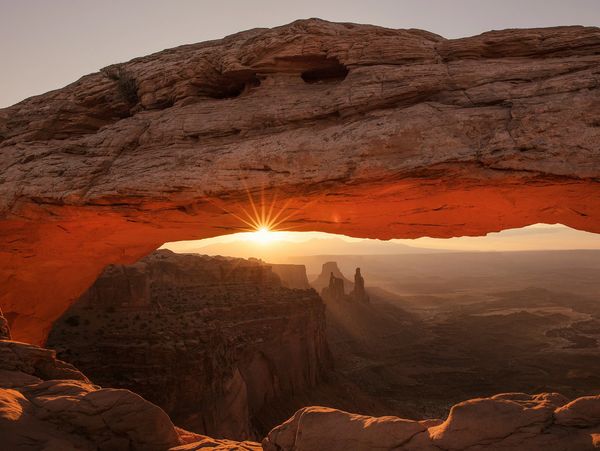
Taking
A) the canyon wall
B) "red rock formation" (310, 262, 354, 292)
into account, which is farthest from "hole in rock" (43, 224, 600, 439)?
"red rock formation" (310, 262, 354, 292)

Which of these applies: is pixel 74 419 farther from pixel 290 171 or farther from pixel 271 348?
pixel 271 348

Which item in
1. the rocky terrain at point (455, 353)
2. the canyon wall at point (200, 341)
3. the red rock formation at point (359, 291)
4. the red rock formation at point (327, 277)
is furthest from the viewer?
the red rock formation at point (327, 277)

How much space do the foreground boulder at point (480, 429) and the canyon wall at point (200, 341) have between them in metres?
14.3

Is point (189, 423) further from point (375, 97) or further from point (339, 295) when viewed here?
point (339, 295)

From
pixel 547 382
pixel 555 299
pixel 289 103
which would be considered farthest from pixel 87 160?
pixel 555 299

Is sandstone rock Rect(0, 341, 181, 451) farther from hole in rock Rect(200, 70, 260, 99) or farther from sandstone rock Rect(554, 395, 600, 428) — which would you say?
hole in rock Rect(200, 70, 260, 99)

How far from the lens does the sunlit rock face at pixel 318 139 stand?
26.3 ft

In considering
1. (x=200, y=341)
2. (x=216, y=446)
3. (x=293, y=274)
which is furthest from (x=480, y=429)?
(x=293, y=274)

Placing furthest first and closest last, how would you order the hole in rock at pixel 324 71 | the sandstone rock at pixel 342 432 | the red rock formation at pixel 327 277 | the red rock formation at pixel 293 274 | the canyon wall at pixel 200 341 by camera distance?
the red rock formation at pixel 327 277 < the red rock formation at pixel 293 274 < the canyon wall at pixel 200 341 < the hole in rock at pixel 324 71 < the sandstone rock at pixel 342 432

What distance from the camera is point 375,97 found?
905 cm

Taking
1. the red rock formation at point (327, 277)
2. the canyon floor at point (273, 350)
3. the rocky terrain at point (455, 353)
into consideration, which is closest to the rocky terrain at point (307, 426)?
the canyon floor at point (273, 350)

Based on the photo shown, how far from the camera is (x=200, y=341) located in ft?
69.7

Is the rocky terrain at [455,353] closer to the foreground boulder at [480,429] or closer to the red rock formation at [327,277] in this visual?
the red rock formation at [327,277]

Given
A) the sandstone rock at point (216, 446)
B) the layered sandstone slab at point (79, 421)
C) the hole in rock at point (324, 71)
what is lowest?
the sandstone rock at point (216, 446)
